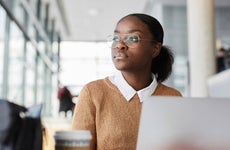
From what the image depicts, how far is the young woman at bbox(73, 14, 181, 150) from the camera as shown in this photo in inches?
47.6

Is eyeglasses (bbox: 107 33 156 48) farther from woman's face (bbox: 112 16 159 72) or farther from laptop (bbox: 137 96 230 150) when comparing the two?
laptop (bbox: 137 96 230 150)

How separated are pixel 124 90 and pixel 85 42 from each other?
12026mm

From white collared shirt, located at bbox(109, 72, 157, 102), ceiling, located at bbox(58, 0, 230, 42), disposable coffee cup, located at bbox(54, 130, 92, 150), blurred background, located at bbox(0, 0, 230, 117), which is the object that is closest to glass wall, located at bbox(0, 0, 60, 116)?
blurred background, located at bbox(0, 0, 230, 117)

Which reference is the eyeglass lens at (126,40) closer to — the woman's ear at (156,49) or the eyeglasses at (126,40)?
the eyeglasses at (126,40)

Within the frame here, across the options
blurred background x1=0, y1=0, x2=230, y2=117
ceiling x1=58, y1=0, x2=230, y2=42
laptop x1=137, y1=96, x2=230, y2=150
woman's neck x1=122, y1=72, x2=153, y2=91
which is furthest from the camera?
ceiling x1=58, y1=0, x2=230, y2=42

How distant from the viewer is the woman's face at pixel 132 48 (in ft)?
3.98

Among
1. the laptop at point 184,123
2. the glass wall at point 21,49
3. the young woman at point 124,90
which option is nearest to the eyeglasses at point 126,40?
the young woman at point 124,90

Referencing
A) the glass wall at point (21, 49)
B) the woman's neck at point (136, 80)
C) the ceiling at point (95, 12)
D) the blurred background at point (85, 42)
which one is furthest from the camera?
the ceiling at point (95, 12)

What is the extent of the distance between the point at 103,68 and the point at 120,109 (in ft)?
39.9

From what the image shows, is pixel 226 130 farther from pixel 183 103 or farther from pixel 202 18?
pixel 202 18

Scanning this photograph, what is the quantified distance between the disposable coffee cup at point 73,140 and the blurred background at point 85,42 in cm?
21

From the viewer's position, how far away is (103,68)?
13398 mm

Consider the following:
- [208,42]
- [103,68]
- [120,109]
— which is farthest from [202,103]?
[103,68]

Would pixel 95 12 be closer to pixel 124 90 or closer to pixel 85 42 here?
pixel 85 42
